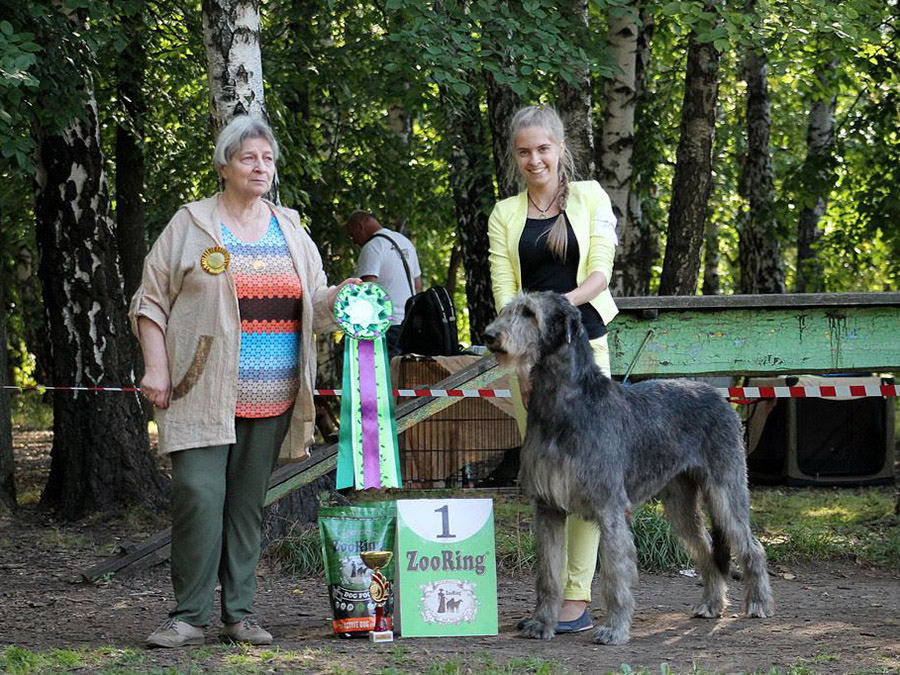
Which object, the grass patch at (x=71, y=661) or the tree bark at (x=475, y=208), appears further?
the tree bark at (x=475, y=208)

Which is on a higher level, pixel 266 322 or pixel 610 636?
pixel 266 322

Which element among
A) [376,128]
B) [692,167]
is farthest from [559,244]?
[376,128]

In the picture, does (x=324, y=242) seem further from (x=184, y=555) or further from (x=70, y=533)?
(x=184, y=555)

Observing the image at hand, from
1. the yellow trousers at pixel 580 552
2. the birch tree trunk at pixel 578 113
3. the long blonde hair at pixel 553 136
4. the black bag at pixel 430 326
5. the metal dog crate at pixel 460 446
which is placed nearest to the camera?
the long blonde hair at pixel 553 136

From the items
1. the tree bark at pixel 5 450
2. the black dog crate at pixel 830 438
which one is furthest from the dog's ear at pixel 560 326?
the black dog crate at pixel 830 438

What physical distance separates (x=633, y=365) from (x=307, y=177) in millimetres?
7478

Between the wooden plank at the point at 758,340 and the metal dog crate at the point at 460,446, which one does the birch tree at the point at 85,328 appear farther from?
the wooden plank at the point at 758,340

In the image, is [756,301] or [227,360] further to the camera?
[756,301]

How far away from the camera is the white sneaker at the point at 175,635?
15.1 feet

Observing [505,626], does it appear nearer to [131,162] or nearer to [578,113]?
[578,113]

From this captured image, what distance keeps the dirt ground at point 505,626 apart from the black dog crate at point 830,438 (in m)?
2.96

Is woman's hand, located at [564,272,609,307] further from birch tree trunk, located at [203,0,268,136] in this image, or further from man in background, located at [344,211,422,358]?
man in background, located at [344,211,422,358]

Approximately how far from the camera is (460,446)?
9.19 metres

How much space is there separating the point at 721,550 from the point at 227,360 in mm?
2377
